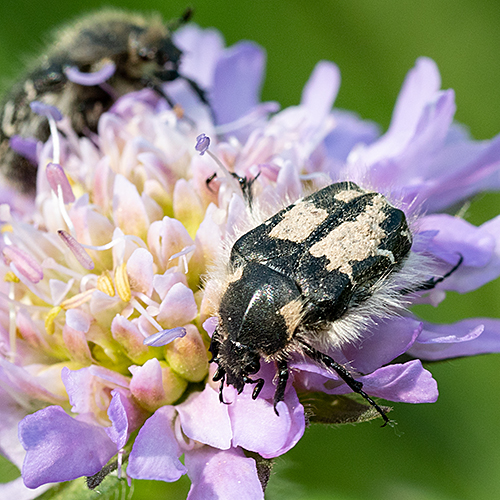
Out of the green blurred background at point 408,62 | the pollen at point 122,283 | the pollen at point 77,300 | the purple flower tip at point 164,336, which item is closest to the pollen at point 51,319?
the pollen at point 77,300

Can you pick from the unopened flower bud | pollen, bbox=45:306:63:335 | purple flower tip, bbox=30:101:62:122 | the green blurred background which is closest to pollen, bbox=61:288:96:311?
pollen, bbox=45:306:63:335

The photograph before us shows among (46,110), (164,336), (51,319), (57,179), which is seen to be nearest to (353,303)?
(164,336)

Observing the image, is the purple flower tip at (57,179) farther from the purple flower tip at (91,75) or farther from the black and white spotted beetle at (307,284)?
the black and white spotted beetle at (307,284)

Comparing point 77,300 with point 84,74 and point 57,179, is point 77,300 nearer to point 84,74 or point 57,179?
point 57,179

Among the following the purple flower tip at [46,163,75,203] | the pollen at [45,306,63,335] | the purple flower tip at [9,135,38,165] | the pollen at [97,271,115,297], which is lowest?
the pollen at [45,306,63,335]

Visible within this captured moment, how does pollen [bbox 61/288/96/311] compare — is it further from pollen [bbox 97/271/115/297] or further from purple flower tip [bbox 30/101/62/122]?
purple flower tip [bbox 30/101/62/122]

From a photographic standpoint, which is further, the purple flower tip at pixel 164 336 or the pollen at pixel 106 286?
the pollen at pixel 106 286

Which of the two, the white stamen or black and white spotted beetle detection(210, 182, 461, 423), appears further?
the white stamen
